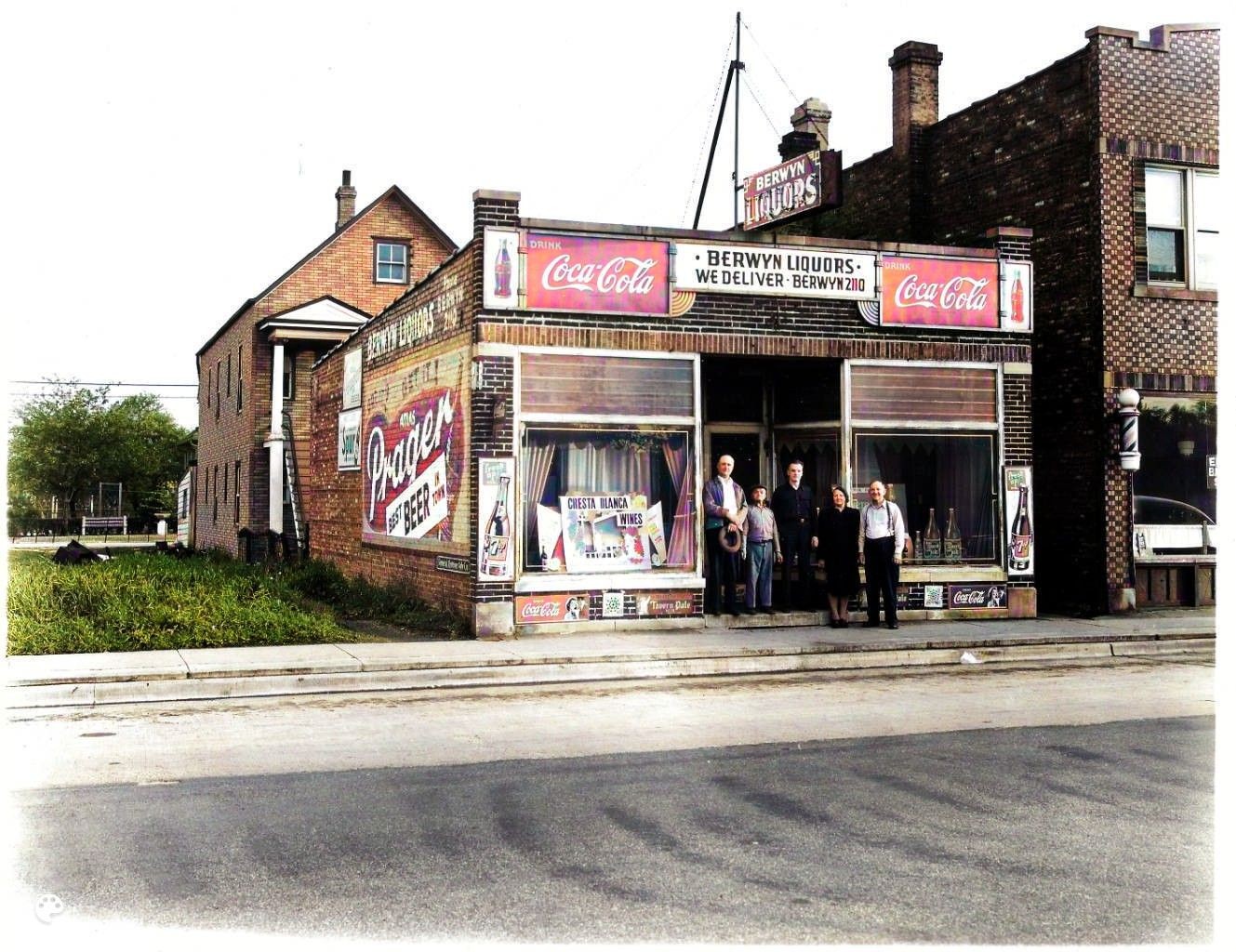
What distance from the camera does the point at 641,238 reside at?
48.6 feet

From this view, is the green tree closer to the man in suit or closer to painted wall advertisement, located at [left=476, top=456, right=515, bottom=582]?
painted wall advertisement, located at [left=476, top=456, right=515, bottom=582]

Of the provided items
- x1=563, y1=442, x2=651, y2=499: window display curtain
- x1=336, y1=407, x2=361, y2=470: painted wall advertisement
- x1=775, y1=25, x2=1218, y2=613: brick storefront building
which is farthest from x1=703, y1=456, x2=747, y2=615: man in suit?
x1=336, y1=407, x2=361, y2=470: painted wall advertisement

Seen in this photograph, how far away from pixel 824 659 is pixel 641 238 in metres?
5.52

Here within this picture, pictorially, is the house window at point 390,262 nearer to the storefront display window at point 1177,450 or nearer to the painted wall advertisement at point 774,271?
the painted wall advertisement at point 774,271

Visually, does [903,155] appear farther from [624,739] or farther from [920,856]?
[920,856]

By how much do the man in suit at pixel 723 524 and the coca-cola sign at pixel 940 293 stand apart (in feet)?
10.0

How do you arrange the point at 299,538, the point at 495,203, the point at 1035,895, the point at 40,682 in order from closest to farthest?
the point at 1035,895 < the point at 40,682 < the point at 495,203 < the point at 299,538

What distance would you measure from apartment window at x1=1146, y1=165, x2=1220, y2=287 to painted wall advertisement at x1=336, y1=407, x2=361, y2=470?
1247cm

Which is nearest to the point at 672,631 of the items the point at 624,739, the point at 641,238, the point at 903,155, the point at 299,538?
the point at 641,238

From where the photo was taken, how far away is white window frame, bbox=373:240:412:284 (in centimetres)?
3288

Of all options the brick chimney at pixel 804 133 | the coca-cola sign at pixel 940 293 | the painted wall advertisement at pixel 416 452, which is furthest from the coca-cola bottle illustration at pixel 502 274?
the brick chimney at pixel 804 133

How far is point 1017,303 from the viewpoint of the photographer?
16.5 m

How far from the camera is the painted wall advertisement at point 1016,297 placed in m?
16.5

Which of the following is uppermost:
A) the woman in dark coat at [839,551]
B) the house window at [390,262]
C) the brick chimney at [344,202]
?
the brick chimney at [344,202]
